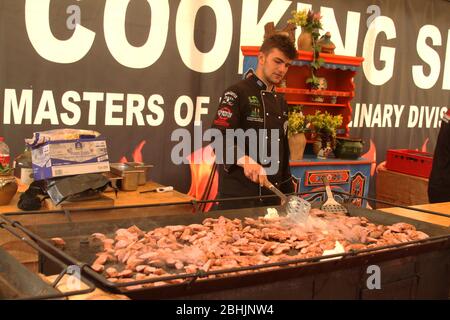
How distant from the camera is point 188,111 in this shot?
4898 millimetres

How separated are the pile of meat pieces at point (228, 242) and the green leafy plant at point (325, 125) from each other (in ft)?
8.47

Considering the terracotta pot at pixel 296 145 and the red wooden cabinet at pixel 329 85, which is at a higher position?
the red wooden cabinet at pixel 329 85

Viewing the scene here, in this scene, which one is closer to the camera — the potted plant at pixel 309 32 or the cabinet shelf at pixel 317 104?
the potted plant at pixel 309 32

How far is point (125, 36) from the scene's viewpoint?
4.46m

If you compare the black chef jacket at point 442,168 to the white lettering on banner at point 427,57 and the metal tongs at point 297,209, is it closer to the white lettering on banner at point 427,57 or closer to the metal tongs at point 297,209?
the metal tongs at point 297,209

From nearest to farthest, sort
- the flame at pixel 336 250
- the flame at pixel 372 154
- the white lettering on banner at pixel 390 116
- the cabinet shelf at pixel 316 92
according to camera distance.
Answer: the flame at pixel 336 250
the cabinet shelf at pixel 316 92
the white lettering on banner at pixel 390 116
the flame at pixel 372 154

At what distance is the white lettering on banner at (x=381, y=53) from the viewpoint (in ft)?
20.4

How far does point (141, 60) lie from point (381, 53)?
10.4 feet

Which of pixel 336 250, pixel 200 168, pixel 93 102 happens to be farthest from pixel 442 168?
pixel 93 102

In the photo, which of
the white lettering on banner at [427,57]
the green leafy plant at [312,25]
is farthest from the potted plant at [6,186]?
the white lettering on banner at [427,57]

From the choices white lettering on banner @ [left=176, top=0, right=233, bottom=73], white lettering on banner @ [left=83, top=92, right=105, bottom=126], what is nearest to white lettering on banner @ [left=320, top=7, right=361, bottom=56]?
white lettering on banner @ [left=176, top=0, right=233, bottom=73]
